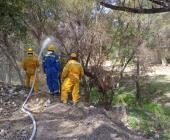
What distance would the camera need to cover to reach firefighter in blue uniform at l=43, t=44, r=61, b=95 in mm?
14656

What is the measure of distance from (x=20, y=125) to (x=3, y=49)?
2083 cm

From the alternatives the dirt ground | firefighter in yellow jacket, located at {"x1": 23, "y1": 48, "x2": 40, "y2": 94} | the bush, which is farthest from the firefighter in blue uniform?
the bush

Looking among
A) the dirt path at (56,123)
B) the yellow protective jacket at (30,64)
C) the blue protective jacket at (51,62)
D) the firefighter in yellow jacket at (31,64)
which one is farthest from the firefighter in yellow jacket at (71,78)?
the yellow protective jacket at (30,64)

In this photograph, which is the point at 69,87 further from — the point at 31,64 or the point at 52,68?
the point at 31,64

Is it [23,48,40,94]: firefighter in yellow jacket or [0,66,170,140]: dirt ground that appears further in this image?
[23,48,40,94]: firefighter in yellow jacket

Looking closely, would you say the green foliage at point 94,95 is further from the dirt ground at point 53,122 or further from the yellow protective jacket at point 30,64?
the dirt ground at point 53,122

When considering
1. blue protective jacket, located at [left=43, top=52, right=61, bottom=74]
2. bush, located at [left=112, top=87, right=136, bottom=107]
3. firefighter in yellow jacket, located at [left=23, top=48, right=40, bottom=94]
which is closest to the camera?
blue protective jacket, located at [left=43, top=52, right=61, bottom=74]

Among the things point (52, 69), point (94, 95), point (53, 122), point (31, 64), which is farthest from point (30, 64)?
point (94, 95)

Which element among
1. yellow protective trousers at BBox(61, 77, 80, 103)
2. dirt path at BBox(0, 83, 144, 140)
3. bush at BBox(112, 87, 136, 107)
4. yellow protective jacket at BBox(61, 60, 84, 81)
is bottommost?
bush at BBox(112, 87, 136, 107)

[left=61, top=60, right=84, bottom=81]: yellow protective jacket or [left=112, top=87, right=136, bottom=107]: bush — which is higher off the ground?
[left=61, top=60, right=84, bottom=81]: yellow protective jacket

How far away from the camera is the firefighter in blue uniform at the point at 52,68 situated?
14.7m

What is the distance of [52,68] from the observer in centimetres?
1482

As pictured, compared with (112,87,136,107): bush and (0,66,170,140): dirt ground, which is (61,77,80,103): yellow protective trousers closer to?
(0,66,170,140): dirt ground

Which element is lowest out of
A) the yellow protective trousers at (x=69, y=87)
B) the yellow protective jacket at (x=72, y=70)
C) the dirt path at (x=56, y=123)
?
the dirt path at (x=56, y=123)
